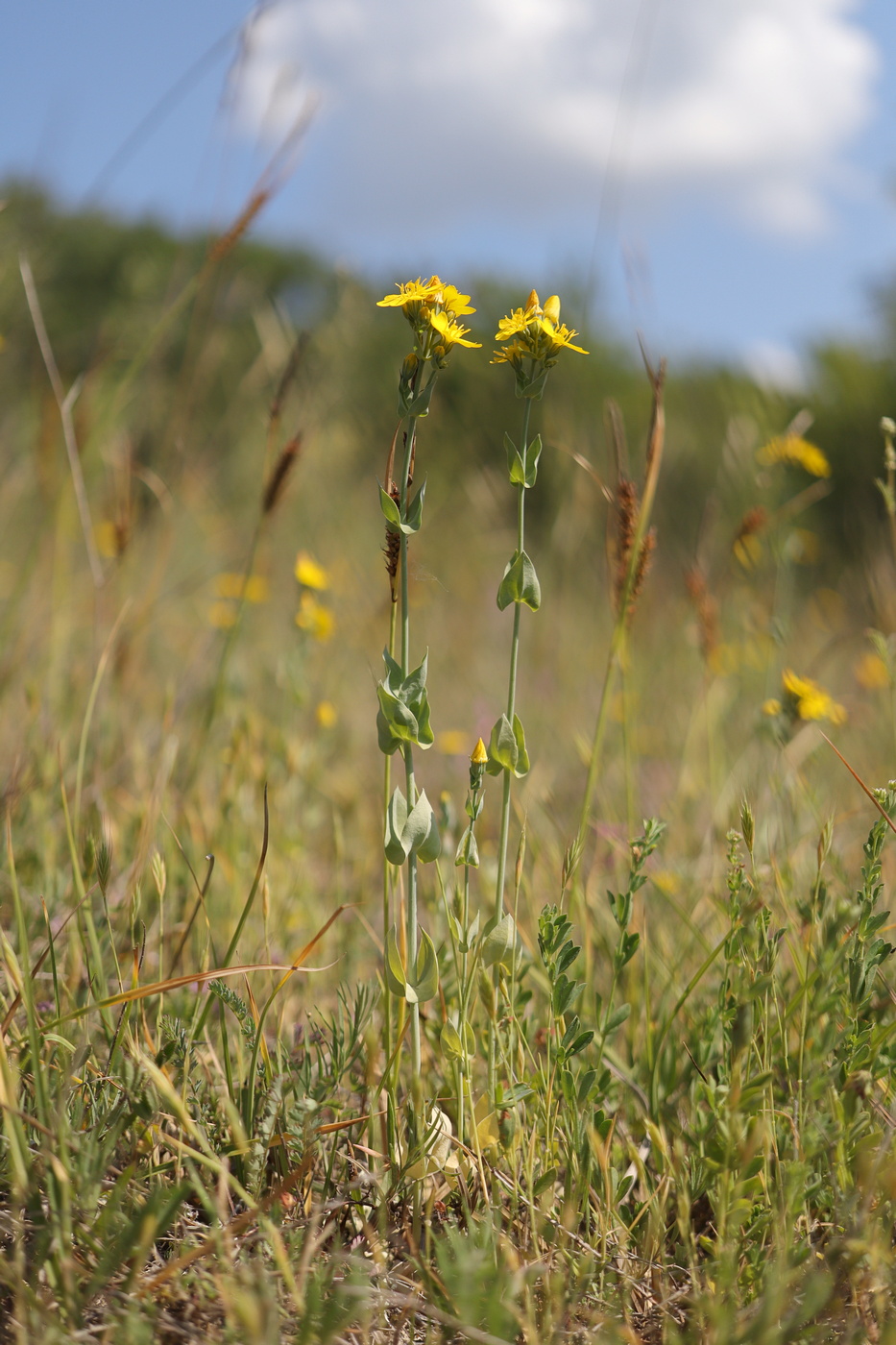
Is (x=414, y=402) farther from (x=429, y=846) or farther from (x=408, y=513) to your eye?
(x=429, y=846)

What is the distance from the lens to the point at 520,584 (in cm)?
88

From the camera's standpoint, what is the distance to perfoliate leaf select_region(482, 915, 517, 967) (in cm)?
86

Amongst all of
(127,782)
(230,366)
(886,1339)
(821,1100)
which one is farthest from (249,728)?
(230,366)

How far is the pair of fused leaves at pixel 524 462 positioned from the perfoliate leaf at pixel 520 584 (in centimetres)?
7

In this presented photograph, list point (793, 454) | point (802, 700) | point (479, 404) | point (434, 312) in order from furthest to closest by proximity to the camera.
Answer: point (479, 404), point (793, 454), point (802, 700), point (434, 312)

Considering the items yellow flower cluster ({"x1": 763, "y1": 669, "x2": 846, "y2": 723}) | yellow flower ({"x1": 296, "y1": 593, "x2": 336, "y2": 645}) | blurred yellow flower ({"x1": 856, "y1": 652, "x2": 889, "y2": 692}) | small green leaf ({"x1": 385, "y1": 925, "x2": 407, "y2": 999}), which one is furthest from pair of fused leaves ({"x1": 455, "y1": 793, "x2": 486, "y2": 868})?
blurred yellow flower ({"x1": 856, "y1": 652, "x2": 889, "y2": 692})

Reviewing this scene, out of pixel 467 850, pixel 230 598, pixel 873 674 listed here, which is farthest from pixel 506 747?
pixel 873 674

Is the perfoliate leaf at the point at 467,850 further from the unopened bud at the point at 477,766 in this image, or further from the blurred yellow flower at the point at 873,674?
the blurred yellow flower at the point at 873,674

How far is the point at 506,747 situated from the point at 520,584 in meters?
0.16

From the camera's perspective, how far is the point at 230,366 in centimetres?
715

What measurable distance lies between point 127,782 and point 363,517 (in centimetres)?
319

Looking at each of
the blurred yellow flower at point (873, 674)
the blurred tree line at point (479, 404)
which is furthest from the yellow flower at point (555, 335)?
the blurred tree line at point (479, 404)

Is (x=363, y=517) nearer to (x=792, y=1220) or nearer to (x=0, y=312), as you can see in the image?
(x=0, y=312)

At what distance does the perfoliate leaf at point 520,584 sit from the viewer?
0.87 meters
